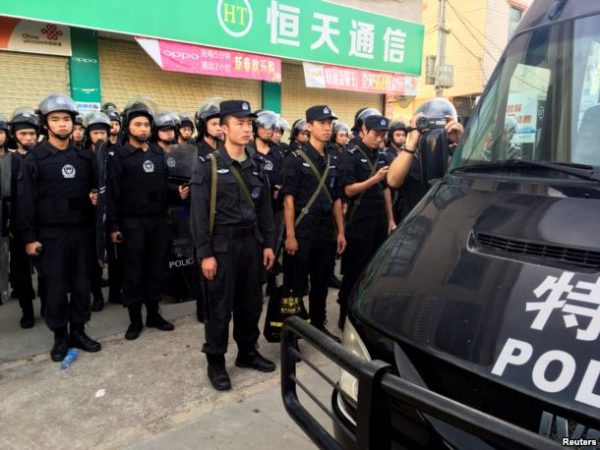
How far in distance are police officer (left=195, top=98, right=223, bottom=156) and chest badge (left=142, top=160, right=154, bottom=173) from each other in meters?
0.64

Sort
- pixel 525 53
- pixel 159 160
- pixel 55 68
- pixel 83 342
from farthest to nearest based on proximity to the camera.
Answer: pixel 55 68, pixel 159 160, pixel 83 342, pixel 525 53

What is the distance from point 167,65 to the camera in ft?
28.6

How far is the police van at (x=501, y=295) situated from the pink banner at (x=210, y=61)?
23.8 ft

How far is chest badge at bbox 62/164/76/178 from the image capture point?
3.87 metres

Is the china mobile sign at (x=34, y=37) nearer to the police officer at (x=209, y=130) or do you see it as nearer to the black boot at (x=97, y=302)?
the police officer at (x=209, y=130)

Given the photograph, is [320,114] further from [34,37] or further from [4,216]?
[34,37]

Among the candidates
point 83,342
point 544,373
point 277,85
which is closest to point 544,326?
point 544,373

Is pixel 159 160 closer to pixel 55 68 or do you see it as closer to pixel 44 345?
pixel 44 345

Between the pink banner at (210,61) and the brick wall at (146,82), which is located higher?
the pink banner at (210,61)

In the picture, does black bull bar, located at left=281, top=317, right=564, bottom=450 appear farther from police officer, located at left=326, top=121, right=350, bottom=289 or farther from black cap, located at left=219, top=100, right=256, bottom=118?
police officer, located at left=326, top=121, right=350, bottom=289

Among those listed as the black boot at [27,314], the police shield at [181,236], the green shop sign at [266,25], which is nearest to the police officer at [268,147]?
the police shield at [181,236]

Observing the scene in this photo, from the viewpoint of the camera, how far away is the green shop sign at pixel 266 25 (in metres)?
7.65

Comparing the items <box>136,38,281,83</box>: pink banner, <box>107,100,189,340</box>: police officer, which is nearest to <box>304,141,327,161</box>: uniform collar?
<box>107,100,189,340</box>: police officer

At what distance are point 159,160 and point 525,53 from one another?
3139mm
